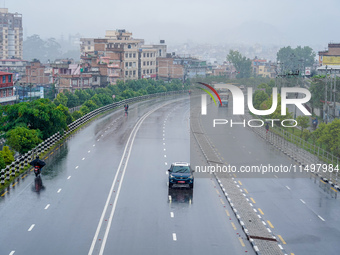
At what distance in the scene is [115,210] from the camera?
36.7 meters

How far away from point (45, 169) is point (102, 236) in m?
20.2

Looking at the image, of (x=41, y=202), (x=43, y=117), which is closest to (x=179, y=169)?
(x=41, y=202)

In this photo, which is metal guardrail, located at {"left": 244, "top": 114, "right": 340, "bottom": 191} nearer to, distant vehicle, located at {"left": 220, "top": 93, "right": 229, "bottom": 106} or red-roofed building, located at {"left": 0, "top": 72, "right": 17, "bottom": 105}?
distant vehicle, located at {"left": 220, "top": 93, "right": 229, "bottom": 106}

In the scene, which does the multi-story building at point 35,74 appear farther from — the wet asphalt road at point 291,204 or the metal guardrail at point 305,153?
the wet asphalt road at point 291,204

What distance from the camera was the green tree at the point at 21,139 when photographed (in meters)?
52.4

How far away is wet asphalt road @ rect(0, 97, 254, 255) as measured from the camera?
98.0 ft

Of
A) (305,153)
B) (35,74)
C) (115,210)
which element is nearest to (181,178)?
(115,210)

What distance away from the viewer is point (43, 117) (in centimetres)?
6003

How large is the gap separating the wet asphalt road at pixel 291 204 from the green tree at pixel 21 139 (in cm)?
1725

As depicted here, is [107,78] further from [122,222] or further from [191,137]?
[122,222]

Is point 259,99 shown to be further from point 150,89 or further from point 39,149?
point 39,149

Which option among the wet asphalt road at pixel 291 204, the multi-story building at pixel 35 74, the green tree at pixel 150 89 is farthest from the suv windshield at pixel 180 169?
the multi-story building at pixel 35 74

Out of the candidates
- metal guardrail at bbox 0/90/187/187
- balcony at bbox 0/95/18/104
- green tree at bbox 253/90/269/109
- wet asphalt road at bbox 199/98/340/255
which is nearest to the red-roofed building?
balcony at bbox 0/95/18/104

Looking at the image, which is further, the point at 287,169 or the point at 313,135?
the point at 313,135
